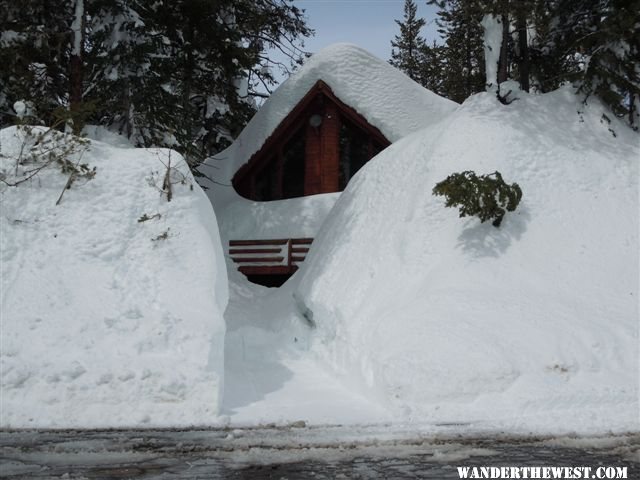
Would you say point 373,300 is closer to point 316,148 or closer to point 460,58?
point 316,148

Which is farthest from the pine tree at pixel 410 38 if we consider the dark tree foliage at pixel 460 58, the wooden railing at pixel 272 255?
the wooden railing at pixel 272 255

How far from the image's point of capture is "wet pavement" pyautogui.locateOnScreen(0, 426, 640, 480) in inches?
194

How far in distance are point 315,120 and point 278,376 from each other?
11609 mm

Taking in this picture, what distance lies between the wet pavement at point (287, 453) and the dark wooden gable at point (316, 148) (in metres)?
13.5

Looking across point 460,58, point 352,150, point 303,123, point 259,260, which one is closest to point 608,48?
point 352,150

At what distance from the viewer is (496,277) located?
10008mm

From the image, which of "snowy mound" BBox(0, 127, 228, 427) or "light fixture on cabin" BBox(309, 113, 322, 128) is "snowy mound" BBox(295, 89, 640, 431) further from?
"light fixture on cabin" BBox(309, 113, 322, 128)

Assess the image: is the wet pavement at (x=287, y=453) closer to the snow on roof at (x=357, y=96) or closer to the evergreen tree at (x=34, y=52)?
the evergreen tree at (x=34, y=52)

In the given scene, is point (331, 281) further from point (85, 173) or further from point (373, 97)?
point (373, 97)

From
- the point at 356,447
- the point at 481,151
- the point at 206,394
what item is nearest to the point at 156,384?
the point at 206,394

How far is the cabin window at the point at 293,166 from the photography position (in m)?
20.3

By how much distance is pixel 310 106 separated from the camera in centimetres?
1998

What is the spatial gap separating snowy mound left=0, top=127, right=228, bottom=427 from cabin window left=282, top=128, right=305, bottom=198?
8780 millimetres

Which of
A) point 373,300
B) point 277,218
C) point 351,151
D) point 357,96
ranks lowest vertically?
point 373,300
